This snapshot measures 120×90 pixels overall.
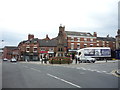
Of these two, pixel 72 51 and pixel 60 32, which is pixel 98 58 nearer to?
pixel 72 51

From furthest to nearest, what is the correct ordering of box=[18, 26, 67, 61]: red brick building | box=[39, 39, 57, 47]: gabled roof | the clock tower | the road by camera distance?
box=[39, 39, 57, 47]: gabled roof → the clock tower → box=[18, 26, 67, 61]: red brick building → the road

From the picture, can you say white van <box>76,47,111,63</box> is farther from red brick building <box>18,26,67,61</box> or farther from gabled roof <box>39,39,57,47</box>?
gabled roof <box>39,39,57,47</box>

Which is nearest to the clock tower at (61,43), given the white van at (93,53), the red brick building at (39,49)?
the red brick building at (39,49)

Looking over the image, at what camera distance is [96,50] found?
48.8 meters

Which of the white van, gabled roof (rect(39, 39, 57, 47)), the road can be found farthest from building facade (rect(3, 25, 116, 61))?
the road

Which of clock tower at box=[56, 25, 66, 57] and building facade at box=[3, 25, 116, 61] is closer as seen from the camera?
building facade at box=[3, 25, 116, 61]

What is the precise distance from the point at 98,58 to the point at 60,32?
83.0 feet

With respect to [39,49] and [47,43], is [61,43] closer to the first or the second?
[47,43]

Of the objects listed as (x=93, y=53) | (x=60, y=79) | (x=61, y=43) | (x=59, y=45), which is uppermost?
(x=61, y=43)

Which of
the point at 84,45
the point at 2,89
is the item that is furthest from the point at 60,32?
the point at 2,89

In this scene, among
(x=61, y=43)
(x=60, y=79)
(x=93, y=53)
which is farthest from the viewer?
(x=61, y=43)

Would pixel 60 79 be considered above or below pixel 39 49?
below

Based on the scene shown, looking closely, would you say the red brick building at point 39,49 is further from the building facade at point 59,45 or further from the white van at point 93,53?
the white van at point 93,53

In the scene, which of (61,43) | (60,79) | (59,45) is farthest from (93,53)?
(60,79)
